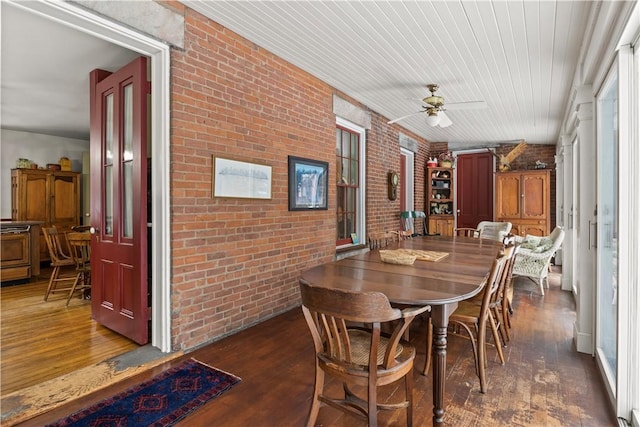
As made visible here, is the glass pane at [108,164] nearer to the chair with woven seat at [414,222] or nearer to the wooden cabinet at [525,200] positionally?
the chair with woven seat at [414,222]

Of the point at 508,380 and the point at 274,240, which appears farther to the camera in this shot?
the point at 274,240

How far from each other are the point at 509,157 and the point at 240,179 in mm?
6548

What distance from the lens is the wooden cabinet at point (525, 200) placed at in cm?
700

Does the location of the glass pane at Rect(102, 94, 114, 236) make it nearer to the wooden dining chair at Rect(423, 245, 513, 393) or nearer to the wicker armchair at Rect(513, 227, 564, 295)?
the wooden dining chair at Rect(423, 245, 513, 393)

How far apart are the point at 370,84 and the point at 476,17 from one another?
1.73 metres

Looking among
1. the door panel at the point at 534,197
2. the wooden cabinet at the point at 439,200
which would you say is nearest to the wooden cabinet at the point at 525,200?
the door panel at the point at 534,197

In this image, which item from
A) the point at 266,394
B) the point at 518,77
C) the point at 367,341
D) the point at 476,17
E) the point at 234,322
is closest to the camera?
the point at 367,341

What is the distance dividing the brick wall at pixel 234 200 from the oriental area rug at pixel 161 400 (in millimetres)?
421

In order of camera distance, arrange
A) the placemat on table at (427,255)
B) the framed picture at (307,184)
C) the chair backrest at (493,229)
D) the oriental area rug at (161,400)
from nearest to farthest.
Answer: the oriental area rug at (161,400) → the placemat on table at (427,255) → the framed picture at (307,184) → the chair backrest at (493,229)

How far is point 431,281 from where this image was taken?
2.01m

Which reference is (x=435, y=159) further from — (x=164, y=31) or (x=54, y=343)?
(x=54, y=343)

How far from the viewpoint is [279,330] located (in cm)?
326

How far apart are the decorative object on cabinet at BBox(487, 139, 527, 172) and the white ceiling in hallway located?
2132mm

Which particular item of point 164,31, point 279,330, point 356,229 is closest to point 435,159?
point 356,229
